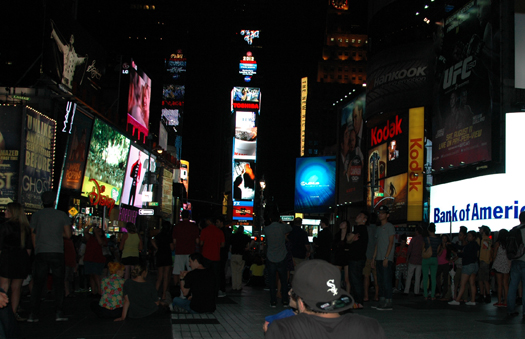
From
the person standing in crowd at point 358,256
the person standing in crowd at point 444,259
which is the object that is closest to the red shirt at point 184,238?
the person standing in crowd at point 358,256

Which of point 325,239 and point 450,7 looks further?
point 450,7

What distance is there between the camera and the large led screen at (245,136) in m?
113

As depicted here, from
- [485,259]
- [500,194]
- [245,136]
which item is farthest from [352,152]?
[245,136]

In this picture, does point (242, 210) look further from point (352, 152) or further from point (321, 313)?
point (321, 313)

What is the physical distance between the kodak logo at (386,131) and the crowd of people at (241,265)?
28.3m

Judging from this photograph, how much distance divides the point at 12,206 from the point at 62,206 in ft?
85.8

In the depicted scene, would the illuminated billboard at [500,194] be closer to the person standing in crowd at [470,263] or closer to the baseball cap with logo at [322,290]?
the person standing in crowd at [470,263]

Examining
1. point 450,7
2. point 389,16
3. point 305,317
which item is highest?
point 389,16

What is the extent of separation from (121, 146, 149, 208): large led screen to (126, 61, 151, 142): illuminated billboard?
200 cm

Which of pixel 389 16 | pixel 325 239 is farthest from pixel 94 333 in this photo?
pixel 389 16

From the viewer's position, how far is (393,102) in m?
42.5

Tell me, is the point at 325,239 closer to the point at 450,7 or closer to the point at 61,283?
the point at 61,283

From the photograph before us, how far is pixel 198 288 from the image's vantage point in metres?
9.46

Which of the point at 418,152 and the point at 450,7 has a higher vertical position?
the point at 450,7
